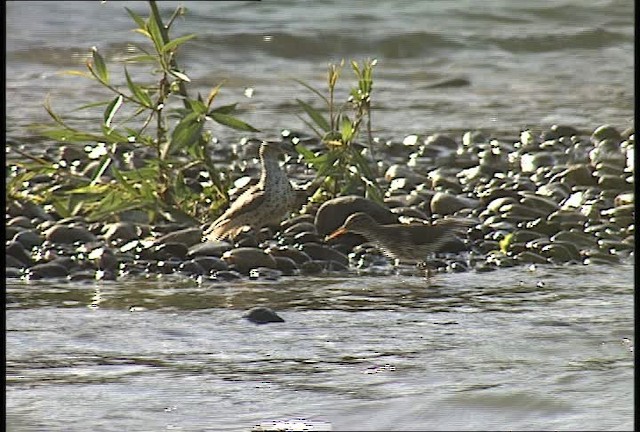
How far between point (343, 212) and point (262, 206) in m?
0.35

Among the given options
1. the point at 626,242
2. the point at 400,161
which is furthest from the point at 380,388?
the point at 400,161

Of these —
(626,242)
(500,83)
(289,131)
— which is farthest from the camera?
(500,83)

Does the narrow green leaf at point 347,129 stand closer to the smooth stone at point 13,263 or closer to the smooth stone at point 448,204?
the smooth stone at point 448,204

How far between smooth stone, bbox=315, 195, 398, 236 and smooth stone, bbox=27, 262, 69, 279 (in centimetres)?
103

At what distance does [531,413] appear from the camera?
3355 mm

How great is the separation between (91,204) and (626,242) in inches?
82.2

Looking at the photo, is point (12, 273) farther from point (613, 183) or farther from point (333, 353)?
point (613, 183)

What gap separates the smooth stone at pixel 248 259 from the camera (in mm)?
5250

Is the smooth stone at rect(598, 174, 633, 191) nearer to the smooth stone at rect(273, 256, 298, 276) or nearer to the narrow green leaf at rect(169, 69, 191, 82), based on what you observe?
the smooth stone at rect(273, 256, 298, 276)

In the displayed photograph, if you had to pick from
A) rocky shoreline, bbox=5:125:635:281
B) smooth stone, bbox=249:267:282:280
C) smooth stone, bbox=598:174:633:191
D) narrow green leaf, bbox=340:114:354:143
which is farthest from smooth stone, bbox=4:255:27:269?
smooth stone, bbox=598:174:633:191

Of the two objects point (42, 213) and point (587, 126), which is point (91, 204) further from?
point (587, 126)

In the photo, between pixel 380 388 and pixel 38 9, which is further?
pixel 38 9

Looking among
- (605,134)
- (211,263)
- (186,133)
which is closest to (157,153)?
(186,133)

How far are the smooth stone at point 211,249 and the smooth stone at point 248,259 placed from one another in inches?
2.5
